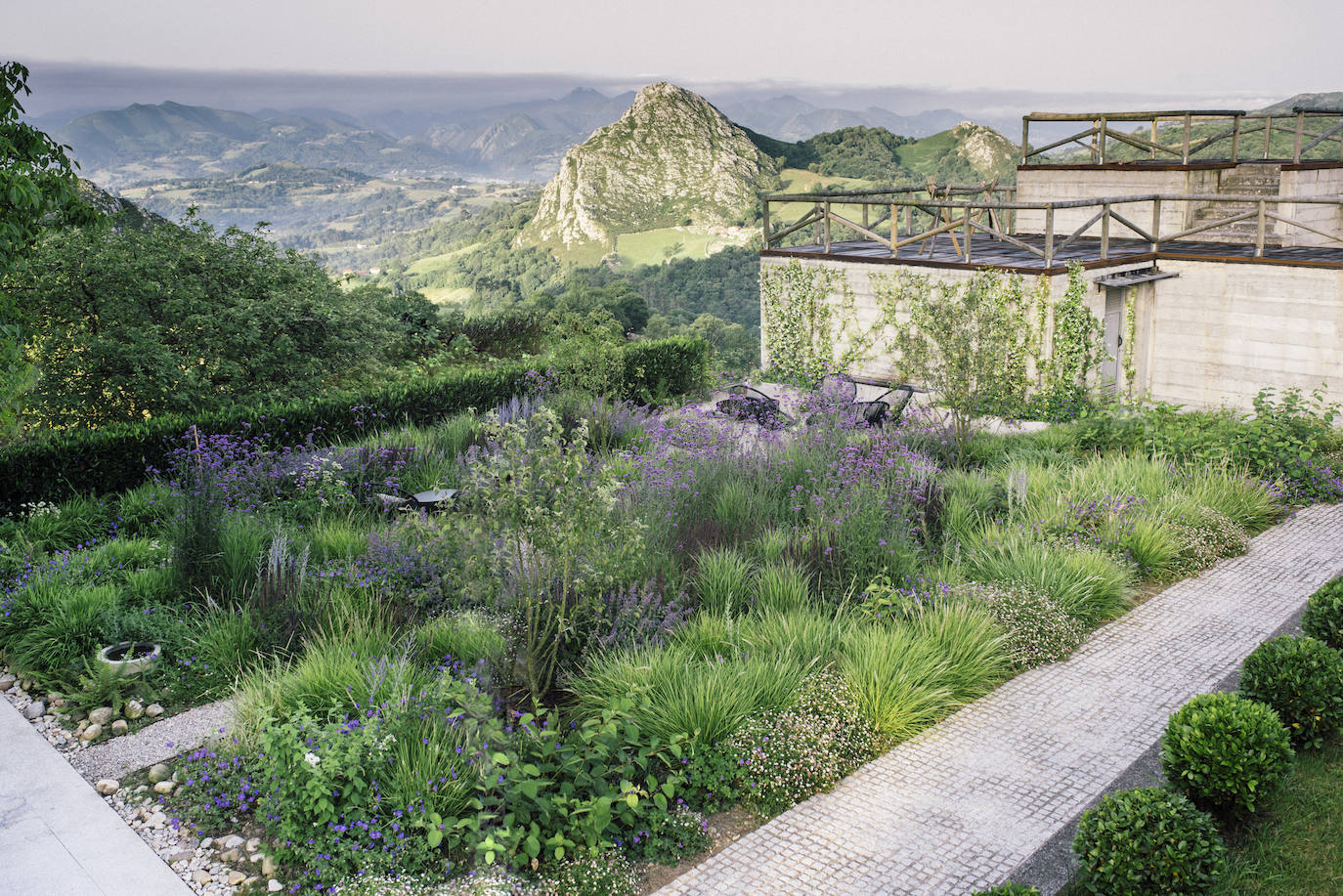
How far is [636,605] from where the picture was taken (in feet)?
17.2

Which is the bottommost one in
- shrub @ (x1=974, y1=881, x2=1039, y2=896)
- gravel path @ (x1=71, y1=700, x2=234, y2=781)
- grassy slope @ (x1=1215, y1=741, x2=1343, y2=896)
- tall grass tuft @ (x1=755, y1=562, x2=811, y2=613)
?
grassy slope @ (x1=1215, y1=741, x2=1343, y2=896)

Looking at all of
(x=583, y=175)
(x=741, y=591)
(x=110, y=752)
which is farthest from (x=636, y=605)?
(x=583, y=175)

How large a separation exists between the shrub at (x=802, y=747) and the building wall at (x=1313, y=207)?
43.2 ft

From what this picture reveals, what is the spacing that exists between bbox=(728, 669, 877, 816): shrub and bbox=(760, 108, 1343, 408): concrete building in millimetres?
8478

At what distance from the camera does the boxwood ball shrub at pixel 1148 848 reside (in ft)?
10.8

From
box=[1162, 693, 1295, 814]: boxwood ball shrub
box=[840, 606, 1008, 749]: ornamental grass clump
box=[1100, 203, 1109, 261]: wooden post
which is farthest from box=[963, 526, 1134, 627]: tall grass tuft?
box=[1100, 203, 1109, 261]: wooden post

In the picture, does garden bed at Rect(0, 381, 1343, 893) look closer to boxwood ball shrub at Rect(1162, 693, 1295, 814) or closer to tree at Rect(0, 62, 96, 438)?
boxwood ball shrub at Rect(1162, 693, 1295, 814)

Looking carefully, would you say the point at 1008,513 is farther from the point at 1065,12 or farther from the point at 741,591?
the point at 1065,12

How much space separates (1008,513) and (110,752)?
572 centimetres

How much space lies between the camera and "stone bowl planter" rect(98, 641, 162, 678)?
5121 millimetres

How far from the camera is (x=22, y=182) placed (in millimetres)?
6453

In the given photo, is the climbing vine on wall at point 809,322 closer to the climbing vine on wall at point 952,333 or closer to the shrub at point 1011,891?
the climbing vine on wall at point 952,333

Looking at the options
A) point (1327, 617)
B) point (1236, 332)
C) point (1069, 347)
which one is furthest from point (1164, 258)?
point (1327, 617)

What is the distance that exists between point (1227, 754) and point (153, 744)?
4679mm
